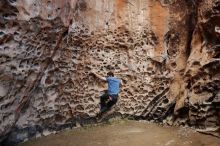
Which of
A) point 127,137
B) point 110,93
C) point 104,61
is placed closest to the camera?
point 127,137

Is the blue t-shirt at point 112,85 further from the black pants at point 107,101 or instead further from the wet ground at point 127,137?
the wet ground at point 127,137

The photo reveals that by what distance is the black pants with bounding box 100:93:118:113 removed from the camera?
6.95 metres

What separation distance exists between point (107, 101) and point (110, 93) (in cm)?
18

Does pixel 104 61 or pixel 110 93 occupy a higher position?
pixel 104 61

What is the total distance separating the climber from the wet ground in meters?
0.38

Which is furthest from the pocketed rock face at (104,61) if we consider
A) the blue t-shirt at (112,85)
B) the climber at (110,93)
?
the blue t-shirt at (112,85)

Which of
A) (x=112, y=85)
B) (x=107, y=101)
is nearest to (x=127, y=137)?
(x=107, y=101)

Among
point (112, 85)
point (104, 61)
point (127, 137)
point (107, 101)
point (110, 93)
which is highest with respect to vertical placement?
point (104, 61)

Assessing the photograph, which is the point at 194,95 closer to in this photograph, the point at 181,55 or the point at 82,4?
the point at 181,55

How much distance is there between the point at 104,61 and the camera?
7.13 meters

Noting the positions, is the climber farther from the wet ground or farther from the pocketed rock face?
the wet ground

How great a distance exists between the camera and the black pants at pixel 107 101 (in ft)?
22.8

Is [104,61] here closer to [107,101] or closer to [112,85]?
[112,85]

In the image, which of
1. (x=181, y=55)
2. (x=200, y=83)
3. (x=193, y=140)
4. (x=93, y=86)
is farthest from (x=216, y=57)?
(x=93, y=86)
